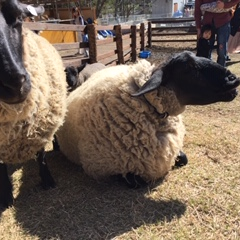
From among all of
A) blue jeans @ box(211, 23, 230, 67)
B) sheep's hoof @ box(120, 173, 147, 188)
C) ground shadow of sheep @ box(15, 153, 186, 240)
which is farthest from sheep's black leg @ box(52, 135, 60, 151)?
blue jeans @ box(211, 23, 230, 67)

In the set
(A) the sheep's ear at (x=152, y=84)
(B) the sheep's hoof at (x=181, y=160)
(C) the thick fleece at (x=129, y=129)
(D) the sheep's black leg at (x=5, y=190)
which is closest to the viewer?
(A) the sheep's ear at (x=152, y=84)

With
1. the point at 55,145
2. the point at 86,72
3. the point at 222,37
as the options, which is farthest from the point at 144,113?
the point at 222,37

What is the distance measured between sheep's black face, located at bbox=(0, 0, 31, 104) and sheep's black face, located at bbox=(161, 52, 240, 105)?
113 centimetres

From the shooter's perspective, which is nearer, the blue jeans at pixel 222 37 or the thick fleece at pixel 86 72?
the thick fleece at pixel 86 72

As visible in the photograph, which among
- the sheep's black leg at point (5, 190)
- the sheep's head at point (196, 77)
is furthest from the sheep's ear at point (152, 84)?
the sheep's black leg at point (5, 190)

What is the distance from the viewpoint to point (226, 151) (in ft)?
9.91

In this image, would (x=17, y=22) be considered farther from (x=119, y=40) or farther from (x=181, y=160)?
(x=119, y=40)

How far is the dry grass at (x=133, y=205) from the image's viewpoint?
2.03m

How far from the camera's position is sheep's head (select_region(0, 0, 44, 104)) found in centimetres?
150

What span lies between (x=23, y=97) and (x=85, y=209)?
1.06 m

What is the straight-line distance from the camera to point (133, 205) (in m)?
2.30

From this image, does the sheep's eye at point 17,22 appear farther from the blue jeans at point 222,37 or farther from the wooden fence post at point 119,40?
the wooden fence post at point 119,40

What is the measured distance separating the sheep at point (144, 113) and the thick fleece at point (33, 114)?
35cm

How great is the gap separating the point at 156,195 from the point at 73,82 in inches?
96.4
